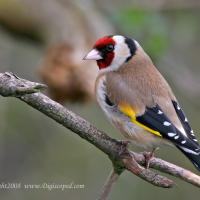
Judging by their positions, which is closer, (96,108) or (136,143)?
(136,143)

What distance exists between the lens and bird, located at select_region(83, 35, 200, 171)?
4.34 metres

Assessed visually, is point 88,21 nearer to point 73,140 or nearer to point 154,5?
point 154,5

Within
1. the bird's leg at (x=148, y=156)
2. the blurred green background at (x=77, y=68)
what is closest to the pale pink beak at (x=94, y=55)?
the bird's leg at (x=148, y=156)

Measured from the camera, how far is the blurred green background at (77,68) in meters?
6.23

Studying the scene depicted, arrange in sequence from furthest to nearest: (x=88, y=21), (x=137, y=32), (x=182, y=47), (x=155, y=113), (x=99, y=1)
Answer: (x=182, y=47)
(x=99, y=1)
(x=88, y=21)
(x=137, y=32)
(x=155, y=113)

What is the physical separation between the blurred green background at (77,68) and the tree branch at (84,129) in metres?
1.98

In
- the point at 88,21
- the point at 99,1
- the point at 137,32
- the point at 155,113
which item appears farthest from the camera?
the point at 99,1

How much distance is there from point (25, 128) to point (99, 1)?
136cm

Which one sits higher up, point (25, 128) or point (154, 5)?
point (154, 5)

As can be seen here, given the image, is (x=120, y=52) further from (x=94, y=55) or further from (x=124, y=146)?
(x=124, y=146)

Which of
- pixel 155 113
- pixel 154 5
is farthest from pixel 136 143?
pixel 154 5

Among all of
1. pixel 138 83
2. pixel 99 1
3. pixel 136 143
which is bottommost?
pixel 136 143

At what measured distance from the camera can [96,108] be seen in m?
7.51

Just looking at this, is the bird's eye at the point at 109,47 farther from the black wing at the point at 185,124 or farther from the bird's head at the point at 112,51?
the black wing at the point at 185,124
